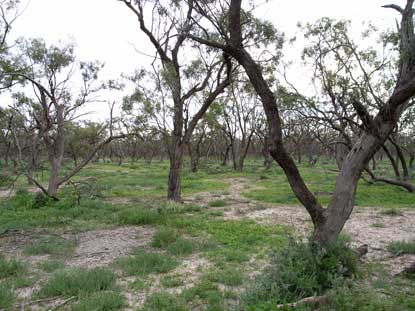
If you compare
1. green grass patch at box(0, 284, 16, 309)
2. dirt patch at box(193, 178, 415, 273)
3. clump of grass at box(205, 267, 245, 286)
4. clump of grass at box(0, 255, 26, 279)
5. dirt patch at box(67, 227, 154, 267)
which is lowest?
dirt patch at box(67, 227, 154, 267)

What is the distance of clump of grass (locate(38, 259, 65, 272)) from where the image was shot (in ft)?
16.0

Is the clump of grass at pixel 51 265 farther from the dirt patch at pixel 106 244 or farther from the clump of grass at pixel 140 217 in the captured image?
the clump of grass at pixel 140 217

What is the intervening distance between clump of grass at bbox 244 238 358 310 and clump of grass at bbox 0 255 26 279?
3.80 metres

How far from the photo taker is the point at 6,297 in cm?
374

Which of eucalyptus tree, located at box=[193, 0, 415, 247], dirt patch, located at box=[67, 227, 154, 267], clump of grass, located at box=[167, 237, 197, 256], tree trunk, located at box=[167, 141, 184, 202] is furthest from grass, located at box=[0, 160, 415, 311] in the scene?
tree trunk, located at box=[167, 141, 184, 202]

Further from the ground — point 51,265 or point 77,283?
point 77,283

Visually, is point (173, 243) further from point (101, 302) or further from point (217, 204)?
point (217, 204)

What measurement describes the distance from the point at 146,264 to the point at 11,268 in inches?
86.2

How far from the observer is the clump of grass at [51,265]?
16.0 feet

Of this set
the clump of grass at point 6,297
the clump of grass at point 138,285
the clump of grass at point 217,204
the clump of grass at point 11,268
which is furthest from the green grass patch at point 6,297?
the clump of grass at point 217,204

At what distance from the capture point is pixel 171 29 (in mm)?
9211

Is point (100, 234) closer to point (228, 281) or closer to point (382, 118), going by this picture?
point (228, 281)

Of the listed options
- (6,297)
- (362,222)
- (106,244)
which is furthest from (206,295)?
(362,222)

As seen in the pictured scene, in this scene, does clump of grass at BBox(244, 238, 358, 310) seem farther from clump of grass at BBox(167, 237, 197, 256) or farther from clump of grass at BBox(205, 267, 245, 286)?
clump of grass at BBox(167, 237, 197, 256)
